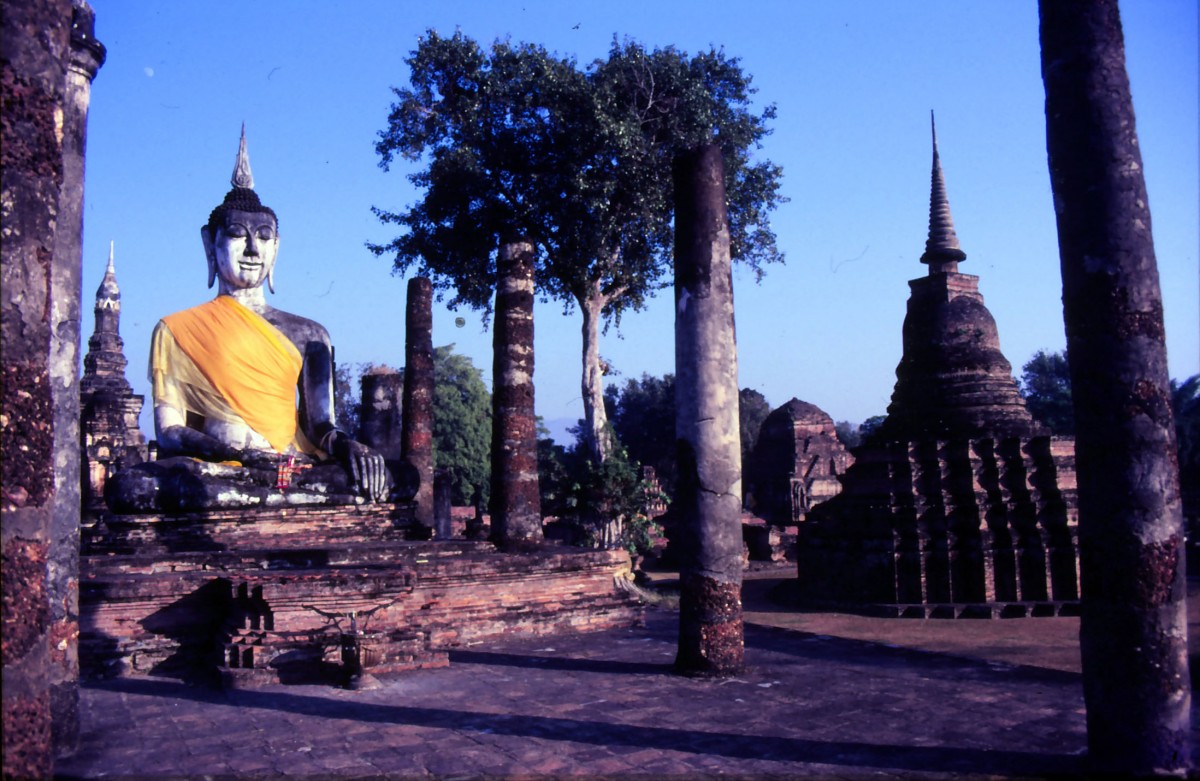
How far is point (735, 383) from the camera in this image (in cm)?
665

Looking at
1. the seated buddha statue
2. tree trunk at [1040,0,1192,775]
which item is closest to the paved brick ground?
tree trunk at [1040,0,1192,775]

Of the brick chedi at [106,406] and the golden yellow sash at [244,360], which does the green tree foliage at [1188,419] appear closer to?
the golden yellow sash at [244,360]

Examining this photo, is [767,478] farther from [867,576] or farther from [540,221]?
[867,576]

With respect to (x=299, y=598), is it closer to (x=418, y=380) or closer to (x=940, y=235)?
(x=418, y=380)

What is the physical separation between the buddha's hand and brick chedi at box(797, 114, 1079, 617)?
19.6 feet

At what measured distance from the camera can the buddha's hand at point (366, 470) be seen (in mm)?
10164

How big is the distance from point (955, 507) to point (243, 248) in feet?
29.6

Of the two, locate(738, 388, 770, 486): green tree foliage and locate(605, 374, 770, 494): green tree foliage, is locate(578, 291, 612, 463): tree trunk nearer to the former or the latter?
locate(605, 374, 770, 494): green tree foliage

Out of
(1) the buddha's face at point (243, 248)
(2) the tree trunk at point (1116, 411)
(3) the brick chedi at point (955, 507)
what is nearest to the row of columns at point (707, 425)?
(2) the tree trunk at point (1116, 411)

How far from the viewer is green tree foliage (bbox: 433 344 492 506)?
3469 centimetres

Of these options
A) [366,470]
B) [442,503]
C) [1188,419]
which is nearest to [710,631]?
[366,470]

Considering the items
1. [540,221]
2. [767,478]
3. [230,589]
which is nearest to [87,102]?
[230,589]

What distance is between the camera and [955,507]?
12.3 m

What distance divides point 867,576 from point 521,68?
12.2 m
